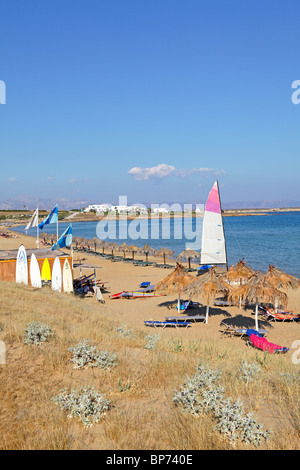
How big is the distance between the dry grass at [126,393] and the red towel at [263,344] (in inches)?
94.3

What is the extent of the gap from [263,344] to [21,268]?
10.8 m

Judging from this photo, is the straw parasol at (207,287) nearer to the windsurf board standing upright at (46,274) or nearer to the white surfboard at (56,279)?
the white surfboard at (56,279)

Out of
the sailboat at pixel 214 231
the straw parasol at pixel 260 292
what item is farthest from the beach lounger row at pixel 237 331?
the sailboat at pixel 214 231

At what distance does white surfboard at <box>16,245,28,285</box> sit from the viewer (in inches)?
565

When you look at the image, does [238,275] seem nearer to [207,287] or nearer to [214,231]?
[214,231]

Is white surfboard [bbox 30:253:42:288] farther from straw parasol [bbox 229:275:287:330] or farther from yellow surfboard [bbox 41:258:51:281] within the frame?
straw parasol [bbox 229:275:287:330]

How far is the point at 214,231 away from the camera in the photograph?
1283 centimetres

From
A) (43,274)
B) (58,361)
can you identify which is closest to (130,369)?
(58,361)

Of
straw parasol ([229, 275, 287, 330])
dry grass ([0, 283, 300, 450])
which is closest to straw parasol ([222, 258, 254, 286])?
straw parasol ([229, 275, 287, 330])

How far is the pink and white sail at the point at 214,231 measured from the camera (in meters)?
12.8

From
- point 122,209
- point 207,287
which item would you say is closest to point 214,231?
point 207,287

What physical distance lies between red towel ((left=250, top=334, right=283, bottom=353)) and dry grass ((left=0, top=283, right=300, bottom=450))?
2.39m

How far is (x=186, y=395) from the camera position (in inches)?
151

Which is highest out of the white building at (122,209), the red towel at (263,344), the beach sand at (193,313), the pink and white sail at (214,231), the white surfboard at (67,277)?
the white building at (122,209)
